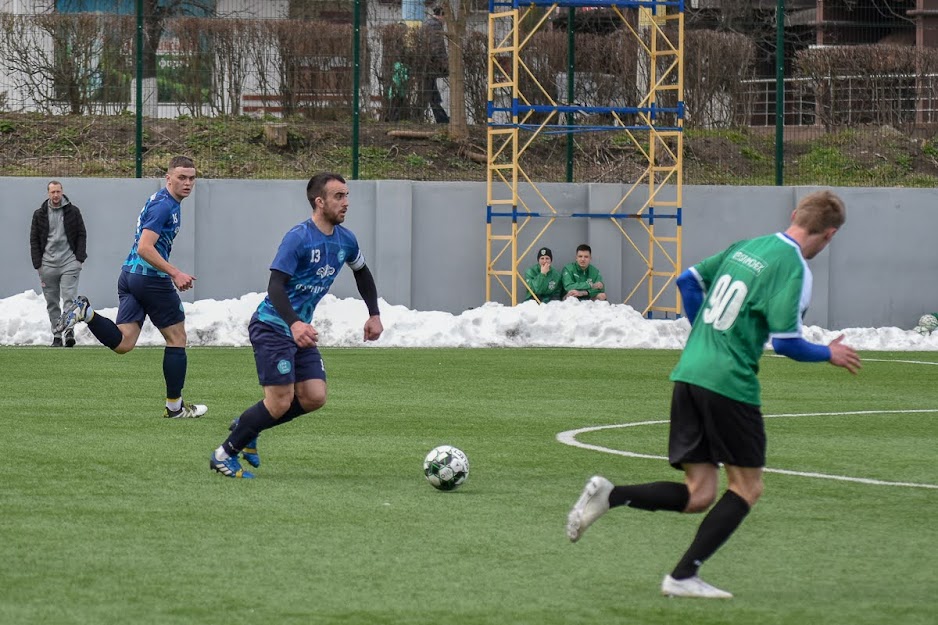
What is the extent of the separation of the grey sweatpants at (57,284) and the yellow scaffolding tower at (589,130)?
618 centimetres

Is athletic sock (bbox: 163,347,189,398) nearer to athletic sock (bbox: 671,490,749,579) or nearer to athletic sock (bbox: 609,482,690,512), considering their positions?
athletic sock (bbox: 609,482,690,512)

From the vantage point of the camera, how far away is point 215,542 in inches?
277

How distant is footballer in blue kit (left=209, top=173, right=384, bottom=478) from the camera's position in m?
8.87

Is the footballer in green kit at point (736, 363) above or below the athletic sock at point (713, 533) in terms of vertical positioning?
above

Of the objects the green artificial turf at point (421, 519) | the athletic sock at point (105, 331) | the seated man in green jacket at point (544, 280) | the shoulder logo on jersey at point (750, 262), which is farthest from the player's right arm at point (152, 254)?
the seated man in green jacket at point (544, 280)

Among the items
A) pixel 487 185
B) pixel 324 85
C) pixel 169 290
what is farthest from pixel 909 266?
pixel 169 290

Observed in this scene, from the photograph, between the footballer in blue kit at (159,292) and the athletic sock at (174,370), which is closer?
the footballer in blue kit at (159,292)

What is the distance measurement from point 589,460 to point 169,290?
13.3 ft

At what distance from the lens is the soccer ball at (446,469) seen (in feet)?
28.4

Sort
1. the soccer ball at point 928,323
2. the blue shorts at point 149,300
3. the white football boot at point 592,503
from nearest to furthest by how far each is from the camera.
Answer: the white football boot at point 592,503
the blue shorts at point 149,300
the soccer ball at point 928,323

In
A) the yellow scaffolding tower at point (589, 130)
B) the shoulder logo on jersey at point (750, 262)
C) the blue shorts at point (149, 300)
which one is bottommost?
the blue shorts at point (149, 300)

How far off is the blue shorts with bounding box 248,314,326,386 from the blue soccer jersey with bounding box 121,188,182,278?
3.03 meters

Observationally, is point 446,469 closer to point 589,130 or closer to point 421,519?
point 421,519

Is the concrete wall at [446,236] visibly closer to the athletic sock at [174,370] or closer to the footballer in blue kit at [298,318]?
the athletic sock at [174,370]
